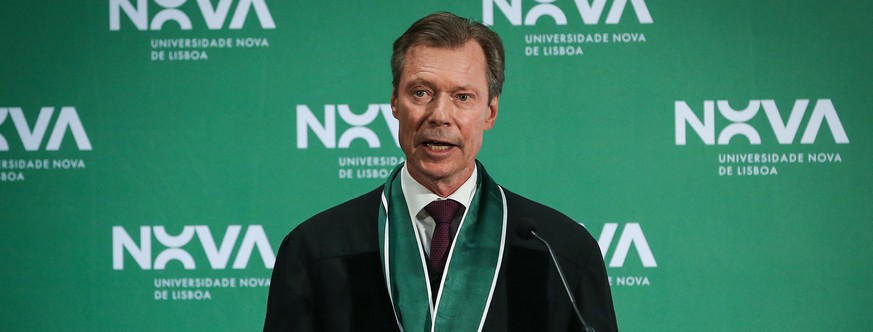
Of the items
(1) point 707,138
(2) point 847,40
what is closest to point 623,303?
(1) point 707,138

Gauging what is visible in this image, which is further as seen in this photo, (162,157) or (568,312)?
(162,157)

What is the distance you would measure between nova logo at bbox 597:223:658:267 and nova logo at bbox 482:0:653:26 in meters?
0.73

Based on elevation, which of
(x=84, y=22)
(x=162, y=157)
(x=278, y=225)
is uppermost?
(x=84, y=22)

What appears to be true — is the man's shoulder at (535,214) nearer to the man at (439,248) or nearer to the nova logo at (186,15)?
the man at (439,248)

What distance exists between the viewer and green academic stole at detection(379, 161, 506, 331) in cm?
175

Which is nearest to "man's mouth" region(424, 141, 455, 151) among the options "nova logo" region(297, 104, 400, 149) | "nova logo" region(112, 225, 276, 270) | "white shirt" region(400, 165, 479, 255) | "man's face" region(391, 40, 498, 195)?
"man's face" region(391, 40, 498, 195)

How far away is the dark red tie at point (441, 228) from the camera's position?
72.1 inches

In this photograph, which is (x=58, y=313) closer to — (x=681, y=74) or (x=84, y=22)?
(x=84, y=22)

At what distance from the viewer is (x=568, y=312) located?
71.1 inches

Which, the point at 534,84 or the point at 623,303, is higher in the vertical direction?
the point at 534,84

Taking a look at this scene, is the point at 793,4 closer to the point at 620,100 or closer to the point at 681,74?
the point at 681,74

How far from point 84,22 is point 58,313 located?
108cm

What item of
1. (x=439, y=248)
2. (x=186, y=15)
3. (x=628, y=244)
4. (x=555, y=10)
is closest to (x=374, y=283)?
(x=439, y=248)

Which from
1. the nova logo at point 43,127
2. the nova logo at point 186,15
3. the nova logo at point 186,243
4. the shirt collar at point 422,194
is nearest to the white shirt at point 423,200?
the shirt collar at point 422,194
